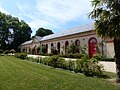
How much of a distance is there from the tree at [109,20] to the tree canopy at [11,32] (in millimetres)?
68832

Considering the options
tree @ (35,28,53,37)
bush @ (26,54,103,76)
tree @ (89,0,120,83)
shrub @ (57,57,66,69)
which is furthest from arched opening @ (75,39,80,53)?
tree @ (35,28,53,37)

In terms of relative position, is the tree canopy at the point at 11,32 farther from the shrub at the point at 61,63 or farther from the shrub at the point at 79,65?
the shrub at the point at 79,65

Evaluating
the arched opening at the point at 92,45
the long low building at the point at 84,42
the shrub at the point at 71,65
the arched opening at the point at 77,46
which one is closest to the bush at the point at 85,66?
the shrub at the point at 71,65

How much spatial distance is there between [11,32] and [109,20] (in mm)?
73030

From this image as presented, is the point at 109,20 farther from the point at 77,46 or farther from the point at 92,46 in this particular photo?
the point at 77,46

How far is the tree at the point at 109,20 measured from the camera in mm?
11750

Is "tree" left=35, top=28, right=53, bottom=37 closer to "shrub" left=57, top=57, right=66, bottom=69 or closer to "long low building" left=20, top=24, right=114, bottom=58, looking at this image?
"long low building" left=20, top=24, right=114, bottom=58

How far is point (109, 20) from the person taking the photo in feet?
39.3

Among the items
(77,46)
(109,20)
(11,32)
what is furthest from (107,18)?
(11,32)

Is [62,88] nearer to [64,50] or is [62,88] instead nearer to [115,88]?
[115,88]

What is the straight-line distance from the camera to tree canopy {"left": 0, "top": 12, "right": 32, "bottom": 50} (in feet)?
257

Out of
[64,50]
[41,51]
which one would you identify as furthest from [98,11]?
[41,51]

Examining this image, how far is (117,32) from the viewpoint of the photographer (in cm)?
1162

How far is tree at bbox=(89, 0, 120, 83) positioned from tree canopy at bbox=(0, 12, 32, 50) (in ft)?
226
